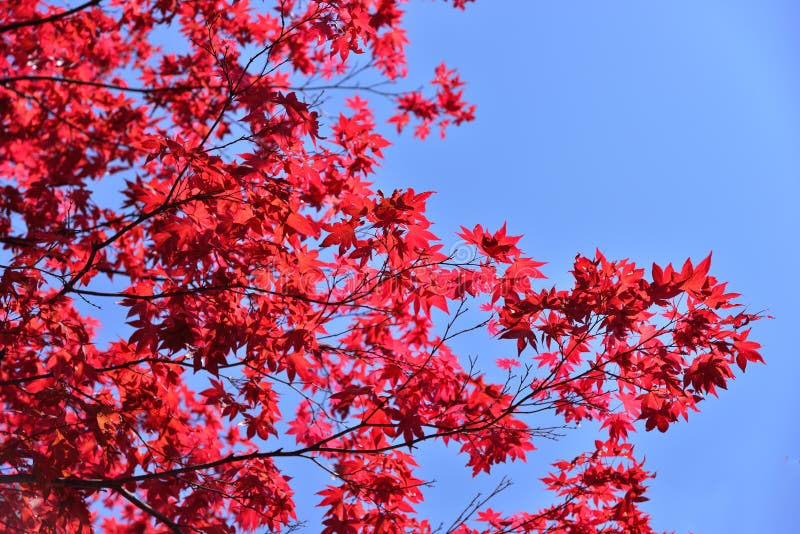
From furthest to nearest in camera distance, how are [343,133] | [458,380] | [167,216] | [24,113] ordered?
[24,113] → [343,133] → [458,380] → [167,216]

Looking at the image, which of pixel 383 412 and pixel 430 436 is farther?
pixel 383 412

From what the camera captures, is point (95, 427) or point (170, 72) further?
point (170, 72)

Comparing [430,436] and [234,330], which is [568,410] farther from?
[234,330]

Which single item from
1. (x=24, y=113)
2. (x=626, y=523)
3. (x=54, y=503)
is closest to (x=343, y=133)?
(x=54, y=503)

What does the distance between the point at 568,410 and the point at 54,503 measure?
3.57 m

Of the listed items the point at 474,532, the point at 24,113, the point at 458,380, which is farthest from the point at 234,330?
the point at 24,113

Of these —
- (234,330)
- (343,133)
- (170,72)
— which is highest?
(170,72)

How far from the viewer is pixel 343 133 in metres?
4.81

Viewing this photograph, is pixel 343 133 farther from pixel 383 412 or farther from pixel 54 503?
pixel 54 503

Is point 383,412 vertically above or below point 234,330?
below

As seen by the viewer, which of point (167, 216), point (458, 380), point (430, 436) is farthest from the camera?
point (458, 380)

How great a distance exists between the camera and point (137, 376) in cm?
391

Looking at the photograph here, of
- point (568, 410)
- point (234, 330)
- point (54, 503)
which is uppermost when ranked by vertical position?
point (568, 410)

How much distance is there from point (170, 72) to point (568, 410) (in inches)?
278
